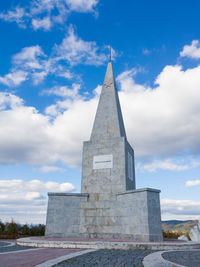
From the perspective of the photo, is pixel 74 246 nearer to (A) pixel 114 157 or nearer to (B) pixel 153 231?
(B) pixel 153 231

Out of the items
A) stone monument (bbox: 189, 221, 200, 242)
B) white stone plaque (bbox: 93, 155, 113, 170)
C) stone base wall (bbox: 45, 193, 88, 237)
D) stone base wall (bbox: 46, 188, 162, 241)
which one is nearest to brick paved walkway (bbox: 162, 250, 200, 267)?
stone base wall (bbox: 46, 188, 162, 241)

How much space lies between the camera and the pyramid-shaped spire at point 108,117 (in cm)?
1593

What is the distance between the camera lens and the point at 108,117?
654 inches

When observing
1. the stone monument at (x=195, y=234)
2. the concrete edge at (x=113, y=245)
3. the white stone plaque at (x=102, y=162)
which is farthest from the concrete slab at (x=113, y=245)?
the stone monument at (x=195, y=234)

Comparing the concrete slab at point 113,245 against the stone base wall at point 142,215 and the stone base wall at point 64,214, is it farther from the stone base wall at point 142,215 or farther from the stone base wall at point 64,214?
the stone base wall at point 64,214

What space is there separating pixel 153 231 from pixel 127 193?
8.09ft

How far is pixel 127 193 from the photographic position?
1284cm

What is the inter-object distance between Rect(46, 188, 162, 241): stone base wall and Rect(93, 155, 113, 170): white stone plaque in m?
1.87

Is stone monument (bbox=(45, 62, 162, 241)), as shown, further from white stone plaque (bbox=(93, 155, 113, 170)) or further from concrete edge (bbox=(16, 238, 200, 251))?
concrete edge (bbox=(16, 238, 200, 251))

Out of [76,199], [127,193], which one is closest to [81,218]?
[76,199]

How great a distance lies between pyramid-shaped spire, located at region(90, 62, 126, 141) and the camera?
15930 mm

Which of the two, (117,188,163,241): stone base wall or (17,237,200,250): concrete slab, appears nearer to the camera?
(17,237,200,250): concrete slab

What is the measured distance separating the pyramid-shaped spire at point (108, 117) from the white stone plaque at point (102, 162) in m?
1.45

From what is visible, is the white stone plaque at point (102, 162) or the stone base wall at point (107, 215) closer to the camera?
the stone base wall at point (107, 215)
